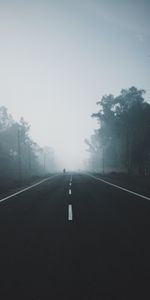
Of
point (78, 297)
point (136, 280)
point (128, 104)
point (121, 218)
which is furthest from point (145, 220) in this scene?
point (128, 104)

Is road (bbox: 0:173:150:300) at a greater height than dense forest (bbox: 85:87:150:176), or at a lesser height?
lesser

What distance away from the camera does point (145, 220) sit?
8.42m

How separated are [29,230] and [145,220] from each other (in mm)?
3464

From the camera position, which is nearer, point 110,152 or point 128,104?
point 128,104

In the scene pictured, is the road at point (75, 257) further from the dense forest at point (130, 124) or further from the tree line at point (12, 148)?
the tree line at point (12, 148)

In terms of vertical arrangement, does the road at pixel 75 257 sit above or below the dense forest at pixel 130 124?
below

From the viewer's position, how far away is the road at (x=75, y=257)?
12.5 ft

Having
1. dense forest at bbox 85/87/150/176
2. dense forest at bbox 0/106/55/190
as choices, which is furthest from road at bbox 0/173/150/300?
dense forest at bbox 0/106/55/190

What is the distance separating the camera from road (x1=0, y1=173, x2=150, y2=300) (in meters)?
3.81

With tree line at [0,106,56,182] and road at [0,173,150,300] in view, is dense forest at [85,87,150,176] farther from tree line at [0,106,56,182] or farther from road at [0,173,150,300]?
road at [0,173,150,300]

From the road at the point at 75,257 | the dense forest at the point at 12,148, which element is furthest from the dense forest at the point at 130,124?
the road at the point at 75,257

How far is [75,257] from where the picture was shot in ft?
17.0

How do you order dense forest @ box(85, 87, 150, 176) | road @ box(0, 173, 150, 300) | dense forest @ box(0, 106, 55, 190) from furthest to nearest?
dense forest @ box(0, 106, 55, 190), dense forest @ box(85, 87, 150, 176), road @ box(0, 173, 150, 300)

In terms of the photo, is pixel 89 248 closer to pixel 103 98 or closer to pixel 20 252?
pixel 20 252
